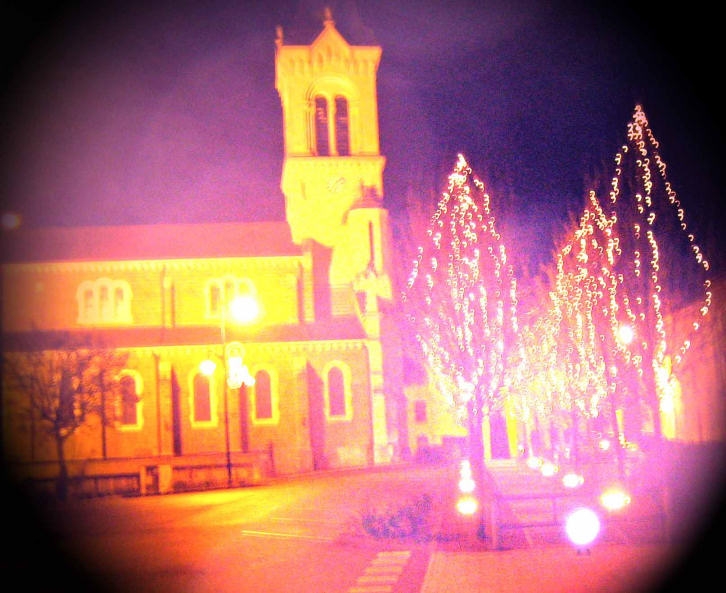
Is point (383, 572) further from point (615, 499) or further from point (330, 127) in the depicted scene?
point (330, 127)

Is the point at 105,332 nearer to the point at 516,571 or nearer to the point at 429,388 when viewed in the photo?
the point at 429,388

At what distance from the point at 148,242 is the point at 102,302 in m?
4.56

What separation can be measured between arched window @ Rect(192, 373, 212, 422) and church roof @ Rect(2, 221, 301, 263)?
755cm

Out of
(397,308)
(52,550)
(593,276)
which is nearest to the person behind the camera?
(52,550)

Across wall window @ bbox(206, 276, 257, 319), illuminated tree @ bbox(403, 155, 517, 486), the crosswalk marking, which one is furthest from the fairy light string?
wall window @ bbox(206, 276, 257, 319)

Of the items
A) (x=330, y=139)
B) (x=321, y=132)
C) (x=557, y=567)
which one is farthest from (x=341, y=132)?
(x=557, y=567)

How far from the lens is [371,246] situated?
44500 millimetres

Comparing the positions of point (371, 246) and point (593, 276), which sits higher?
point (371, 246)

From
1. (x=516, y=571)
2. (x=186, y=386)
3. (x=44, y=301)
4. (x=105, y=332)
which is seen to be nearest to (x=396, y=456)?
(x=186, y=386)

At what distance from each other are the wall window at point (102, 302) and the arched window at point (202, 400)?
6.10 m

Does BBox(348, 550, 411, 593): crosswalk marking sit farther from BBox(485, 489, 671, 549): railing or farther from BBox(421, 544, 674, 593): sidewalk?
BBox(485, 489, 671, 549): railing

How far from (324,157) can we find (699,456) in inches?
1035

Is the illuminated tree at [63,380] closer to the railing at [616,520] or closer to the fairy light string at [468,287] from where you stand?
the fairy light string at [468,287]

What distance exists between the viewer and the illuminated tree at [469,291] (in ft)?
69.9
